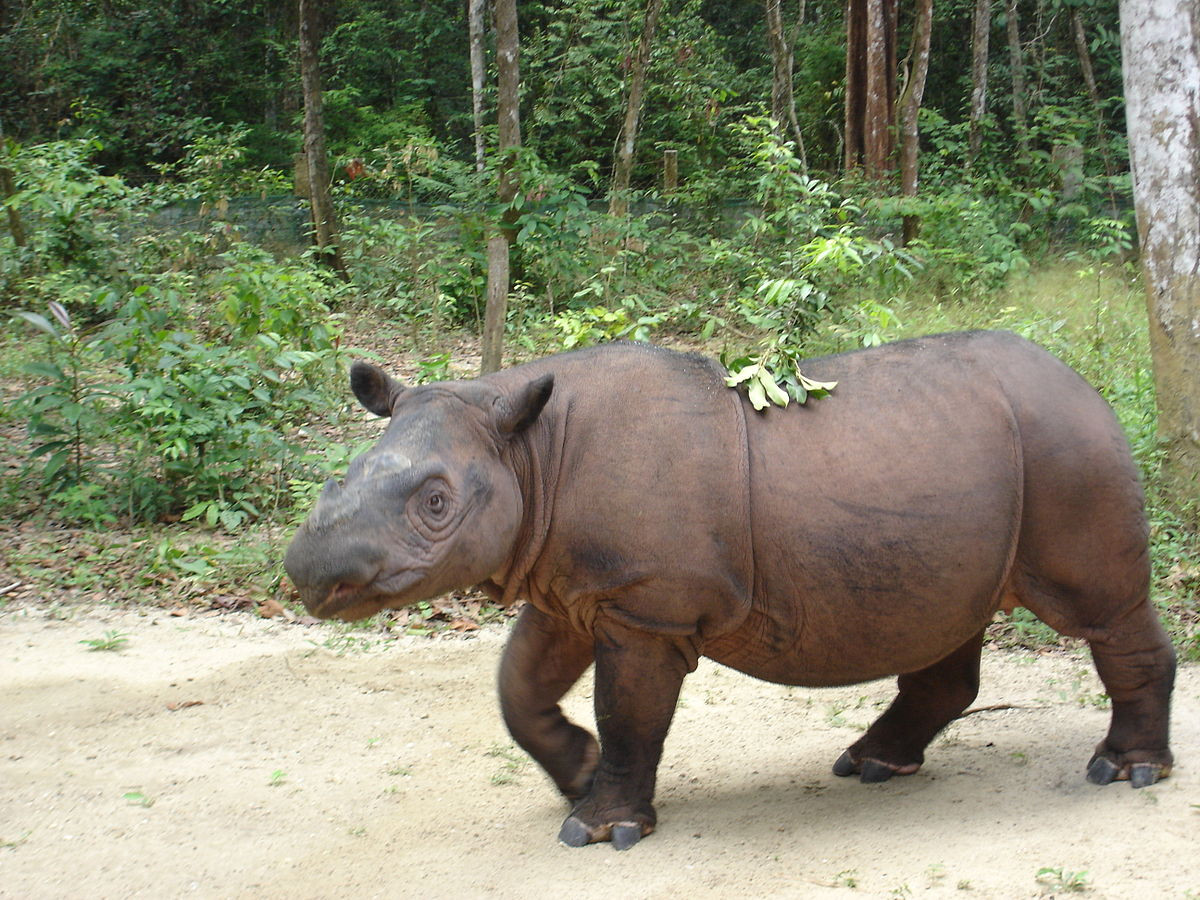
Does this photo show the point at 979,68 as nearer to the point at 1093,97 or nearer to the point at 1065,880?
the point at 1093,97

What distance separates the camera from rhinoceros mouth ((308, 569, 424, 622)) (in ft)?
12.1

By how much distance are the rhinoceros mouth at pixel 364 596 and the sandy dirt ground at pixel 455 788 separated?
97cm

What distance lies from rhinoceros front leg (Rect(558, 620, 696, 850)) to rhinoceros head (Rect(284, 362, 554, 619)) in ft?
1.72

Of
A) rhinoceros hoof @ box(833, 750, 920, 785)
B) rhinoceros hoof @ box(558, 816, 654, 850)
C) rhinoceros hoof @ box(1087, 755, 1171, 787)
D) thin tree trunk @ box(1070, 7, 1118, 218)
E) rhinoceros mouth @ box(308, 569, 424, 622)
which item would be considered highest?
thin tree trunk @ box(1070, 7, 1118, 218)

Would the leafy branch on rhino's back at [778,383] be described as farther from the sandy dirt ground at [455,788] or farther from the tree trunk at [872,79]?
the tree trunk at [872,79]

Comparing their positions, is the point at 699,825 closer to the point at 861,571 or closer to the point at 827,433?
the point at 861,571

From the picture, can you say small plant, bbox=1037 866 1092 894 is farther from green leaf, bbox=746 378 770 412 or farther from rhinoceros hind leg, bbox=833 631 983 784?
green leaf, bbox=746 378 770 412

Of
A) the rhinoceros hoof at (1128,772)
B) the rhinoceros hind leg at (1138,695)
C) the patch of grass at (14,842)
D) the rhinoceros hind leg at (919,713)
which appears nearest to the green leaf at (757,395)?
the rhinoceros hind leg at (919,713)

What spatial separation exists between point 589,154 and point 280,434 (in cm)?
1288

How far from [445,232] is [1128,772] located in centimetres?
1235

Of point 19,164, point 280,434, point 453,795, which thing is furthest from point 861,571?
point 19,164

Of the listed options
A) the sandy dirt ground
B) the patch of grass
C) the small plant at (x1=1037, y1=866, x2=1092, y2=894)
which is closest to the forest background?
the sandy dirt ground

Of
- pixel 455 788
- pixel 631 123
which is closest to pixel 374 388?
pixel 455 788

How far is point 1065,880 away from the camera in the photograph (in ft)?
11.5
